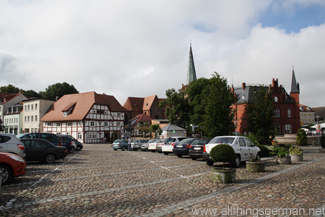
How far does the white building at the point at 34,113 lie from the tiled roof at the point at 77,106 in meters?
1.55

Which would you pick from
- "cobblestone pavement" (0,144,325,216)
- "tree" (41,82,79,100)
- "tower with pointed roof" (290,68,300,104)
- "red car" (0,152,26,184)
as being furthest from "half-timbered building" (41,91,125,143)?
"tower with pointed roof" (290,68,300,104)

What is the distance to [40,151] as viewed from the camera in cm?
1564

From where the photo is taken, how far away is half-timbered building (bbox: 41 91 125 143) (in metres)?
53.3

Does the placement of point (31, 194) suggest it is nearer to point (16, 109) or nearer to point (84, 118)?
point (84, 118)

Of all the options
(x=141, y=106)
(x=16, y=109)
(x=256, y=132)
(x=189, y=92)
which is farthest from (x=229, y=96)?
(x=141, y=106)

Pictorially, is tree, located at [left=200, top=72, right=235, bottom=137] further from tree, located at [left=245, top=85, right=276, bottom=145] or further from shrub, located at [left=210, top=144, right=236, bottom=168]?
shrub, located at [left=210, top=144, right=236, bottom=168]

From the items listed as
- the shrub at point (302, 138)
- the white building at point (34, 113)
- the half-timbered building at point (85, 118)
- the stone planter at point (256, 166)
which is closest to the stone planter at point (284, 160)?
the stone planter at point (256, 166)

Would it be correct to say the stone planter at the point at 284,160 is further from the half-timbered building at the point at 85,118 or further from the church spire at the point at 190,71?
the church spire at the point at 190,71

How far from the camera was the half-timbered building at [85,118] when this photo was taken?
53.3 meters

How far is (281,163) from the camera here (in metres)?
15.1

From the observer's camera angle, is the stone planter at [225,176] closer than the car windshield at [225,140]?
Yes

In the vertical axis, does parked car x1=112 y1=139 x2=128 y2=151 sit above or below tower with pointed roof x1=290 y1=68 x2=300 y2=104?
below

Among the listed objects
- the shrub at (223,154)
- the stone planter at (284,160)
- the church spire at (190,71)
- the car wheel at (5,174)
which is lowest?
the stone planter at (284,160)

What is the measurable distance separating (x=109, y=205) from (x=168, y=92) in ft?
178
